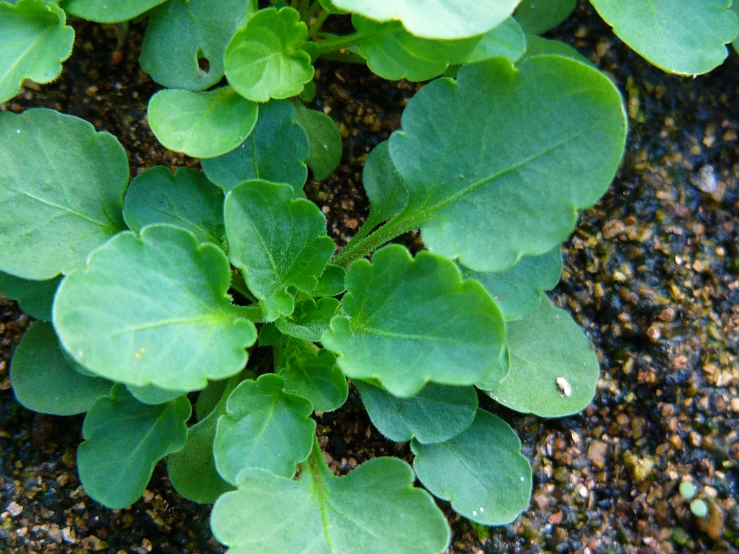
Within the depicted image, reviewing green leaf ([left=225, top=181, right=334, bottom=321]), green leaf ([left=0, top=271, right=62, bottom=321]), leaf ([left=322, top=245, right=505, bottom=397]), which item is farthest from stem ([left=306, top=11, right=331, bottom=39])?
green leaf ([left=0, top=271, right=62, bottom=321])

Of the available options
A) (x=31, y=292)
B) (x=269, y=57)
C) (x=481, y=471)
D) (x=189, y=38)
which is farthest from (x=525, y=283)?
(x=31, y=292)

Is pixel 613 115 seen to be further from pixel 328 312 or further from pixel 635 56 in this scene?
pixel 635 56

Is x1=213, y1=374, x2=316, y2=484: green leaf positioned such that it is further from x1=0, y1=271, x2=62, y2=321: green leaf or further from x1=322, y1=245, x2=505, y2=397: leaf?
x1=0, y1=271, x2=62, y2=321: green leaf


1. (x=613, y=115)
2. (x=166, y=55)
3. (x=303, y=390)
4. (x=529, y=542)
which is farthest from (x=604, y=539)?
(x=166, y=55)

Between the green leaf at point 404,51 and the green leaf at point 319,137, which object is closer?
the green leaf at point 404,51

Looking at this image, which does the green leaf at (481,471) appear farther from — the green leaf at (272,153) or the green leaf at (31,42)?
the green leaf at (31,42)

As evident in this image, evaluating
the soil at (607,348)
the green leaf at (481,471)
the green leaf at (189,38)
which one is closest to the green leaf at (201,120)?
the green leaf at (189,38)
